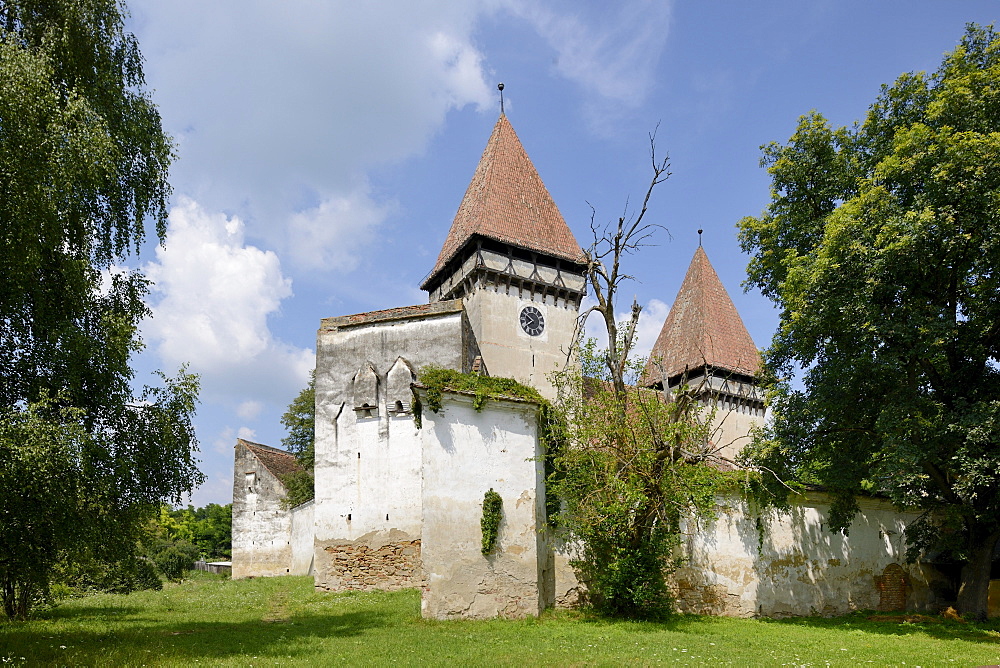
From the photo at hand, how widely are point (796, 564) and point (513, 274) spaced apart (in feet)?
45.9

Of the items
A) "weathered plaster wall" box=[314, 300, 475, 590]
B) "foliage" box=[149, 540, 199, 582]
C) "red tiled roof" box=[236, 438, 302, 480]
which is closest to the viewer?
"weathered plaster wall" box=[314, 300, 475, 590]

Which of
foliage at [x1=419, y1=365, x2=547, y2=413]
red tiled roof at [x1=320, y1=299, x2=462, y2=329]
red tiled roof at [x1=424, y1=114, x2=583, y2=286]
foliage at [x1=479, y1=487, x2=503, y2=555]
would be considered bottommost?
foliage at [x1=479, y1=487, x2=503, y2=555]

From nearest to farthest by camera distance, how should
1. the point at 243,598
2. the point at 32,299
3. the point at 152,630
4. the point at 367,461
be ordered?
the point at 32,299
the point at 152,630
the point at 243,598
the point at 367,461

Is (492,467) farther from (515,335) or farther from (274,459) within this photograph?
(274,459)

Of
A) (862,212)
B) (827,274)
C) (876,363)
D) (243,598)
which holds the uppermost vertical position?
(862,212)

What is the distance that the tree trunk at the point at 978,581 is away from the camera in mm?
13094

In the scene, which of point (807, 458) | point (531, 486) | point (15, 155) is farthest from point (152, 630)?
point (807, 458)

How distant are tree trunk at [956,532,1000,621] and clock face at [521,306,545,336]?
593 inches

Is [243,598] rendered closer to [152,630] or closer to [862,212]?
[152,630]

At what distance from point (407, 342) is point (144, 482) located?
10.9 m

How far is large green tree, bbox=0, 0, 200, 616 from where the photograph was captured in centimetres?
814

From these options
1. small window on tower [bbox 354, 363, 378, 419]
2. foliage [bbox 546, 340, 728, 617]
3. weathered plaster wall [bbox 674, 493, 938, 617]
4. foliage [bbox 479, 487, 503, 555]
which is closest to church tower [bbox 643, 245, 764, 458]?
weathered plaster wall [bbox 674, 493, 938, 617]

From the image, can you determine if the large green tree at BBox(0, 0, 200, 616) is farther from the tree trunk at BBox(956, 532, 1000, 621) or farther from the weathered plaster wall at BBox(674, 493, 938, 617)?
the tree trunk at BBox(956, 532, 1000, 621)

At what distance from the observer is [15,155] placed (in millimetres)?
8211
